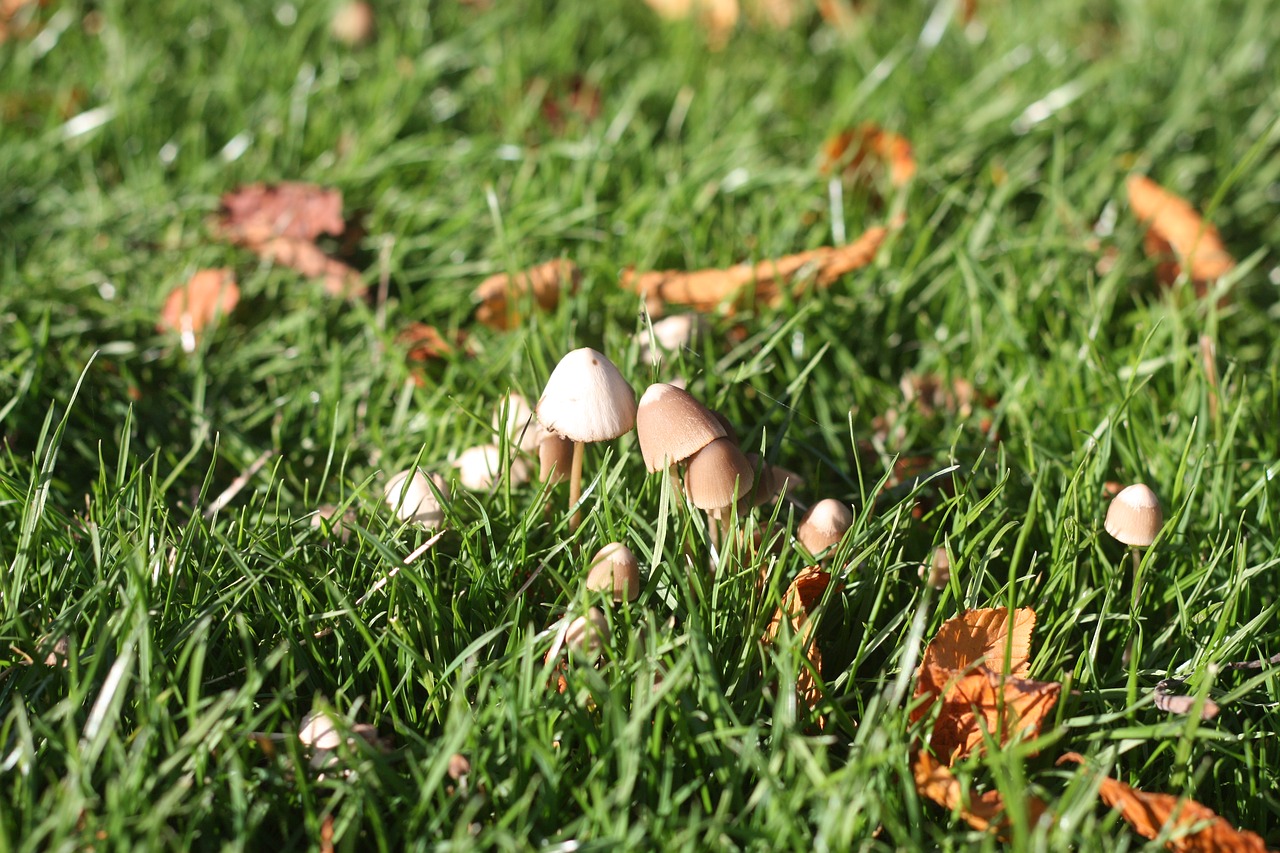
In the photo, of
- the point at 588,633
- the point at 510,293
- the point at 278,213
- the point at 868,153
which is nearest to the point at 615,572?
the point at 588,633

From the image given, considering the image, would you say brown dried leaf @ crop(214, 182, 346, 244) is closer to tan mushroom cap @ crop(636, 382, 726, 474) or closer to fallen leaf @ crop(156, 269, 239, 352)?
fallen leaf @ crop(156, 269, 239, 352)

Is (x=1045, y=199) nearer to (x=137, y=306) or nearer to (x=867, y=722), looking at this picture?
(x=867, y=722)

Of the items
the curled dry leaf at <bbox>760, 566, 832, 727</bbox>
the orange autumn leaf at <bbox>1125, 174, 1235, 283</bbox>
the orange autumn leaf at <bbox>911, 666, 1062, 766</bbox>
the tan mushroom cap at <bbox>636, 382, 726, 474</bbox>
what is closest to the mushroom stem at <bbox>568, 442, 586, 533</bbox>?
the tan mushroom cap at <bbox>636, 382, 726, 474</bbox>

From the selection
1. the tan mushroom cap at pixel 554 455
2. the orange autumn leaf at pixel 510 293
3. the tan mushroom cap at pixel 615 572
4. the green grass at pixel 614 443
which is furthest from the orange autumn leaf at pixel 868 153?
the tan mushroom cap at pixel 615 572

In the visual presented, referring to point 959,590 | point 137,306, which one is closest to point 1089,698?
point 959,590

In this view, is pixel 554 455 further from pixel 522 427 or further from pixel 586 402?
pixel 586 402
